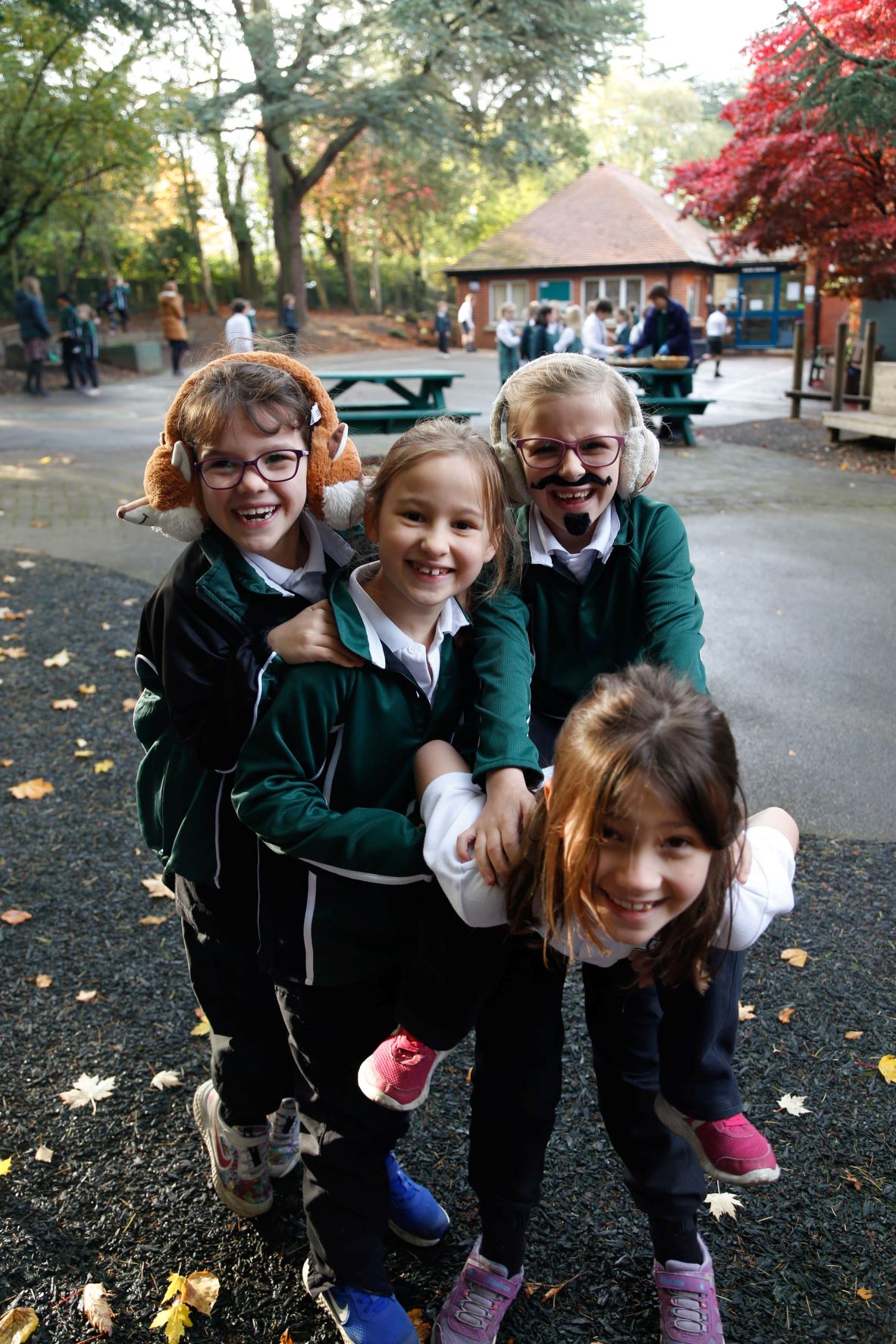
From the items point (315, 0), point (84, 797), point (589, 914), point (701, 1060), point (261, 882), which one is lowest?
point (84, 797)

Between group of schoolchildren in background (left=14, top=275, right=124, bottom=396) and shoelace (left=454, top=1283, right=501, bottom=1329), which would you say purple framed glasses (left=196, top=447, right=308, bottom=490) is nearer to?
shoelace (left=454, top=1283, right=501, bottom=1329)

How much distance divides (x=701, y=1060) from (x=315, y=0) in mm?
28799

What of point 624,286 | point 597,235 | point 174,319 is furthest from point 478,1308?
point 597,235

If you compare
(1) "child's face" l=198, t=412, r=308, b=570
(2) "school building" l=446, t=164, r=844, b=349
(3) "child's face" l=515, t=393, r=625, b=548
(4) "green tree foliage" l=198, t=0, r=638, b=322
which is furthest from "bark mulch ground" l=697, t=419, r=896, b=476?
(2) "school building" l=446, t=164, r=844, b=349

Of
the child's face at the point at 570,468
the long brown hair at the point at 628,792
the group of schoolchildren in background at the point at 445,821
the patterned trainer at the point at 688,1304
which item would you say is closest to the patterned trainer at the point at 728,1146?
the group of schoolchildren in background at the point at 445,821

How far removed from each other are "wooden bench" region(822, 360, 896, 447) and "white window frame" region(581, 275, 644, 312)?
26.7m

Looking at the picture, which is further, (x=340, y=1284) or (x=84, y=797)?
(x=84, y=797)

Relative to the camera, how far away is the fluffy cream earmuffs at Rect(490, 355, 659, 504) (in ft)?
7.29

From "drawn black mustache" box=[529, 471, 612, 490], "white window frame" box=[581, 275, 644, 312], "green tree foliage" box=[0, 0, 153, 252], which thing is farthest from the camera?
"white window frame" box=[581, 275, 644, 312]

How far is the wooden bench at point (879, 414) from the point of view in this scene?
12812mm

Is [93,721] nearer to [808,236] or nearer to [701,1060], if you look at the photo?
[701,1060]

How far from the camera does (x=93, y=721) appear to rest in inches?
212

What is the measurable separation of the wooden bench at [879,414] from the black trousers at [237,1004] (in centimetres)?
1214

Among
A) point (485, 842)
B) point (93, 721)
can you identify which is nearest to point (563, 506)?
point (485, 842)
